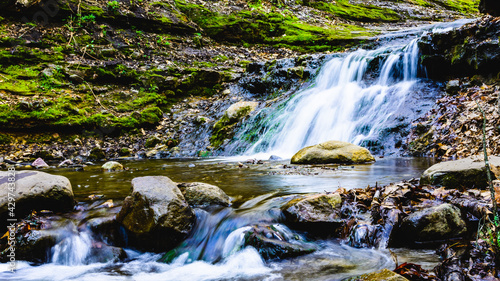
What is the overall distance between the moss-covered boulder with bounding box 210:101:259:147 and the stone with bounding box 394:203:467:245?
769 cm

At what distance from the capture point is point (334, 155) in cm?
629

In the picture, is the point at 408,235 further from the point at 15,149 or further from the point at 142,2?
the point at 142,2

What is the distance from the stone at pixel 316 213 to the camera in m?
2.79

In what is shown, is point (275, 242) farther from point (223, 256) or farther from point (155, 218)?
point (155, 218)

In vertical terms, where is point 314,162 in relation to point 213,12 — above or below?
below

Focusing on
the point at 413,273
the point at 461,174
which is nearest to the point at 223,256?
the point at 413,273

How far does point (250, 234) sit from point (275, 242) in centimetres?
24

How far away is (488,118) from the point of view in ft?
18.9

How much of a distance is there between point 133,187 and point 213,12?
1573 cm

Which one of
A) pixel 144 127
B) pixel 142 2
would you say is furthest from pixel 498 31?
pixel 142 2

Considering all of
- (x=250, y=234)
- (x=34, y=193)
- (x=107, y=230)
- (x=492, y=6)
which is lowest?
(x=107, y=230)

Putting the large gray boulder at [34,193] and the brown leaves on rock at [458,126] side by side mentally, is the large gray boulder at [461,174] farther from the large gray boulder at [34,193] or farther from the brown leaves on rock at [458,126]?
the large gray boulder at [34,193]

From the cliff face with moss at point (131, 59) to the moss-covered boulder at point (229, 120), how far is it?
0.68 meters

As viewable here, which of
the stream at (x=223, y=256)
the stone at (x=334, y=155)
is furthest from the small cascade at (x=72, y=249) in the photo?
the stone at (x=334, y=155)
